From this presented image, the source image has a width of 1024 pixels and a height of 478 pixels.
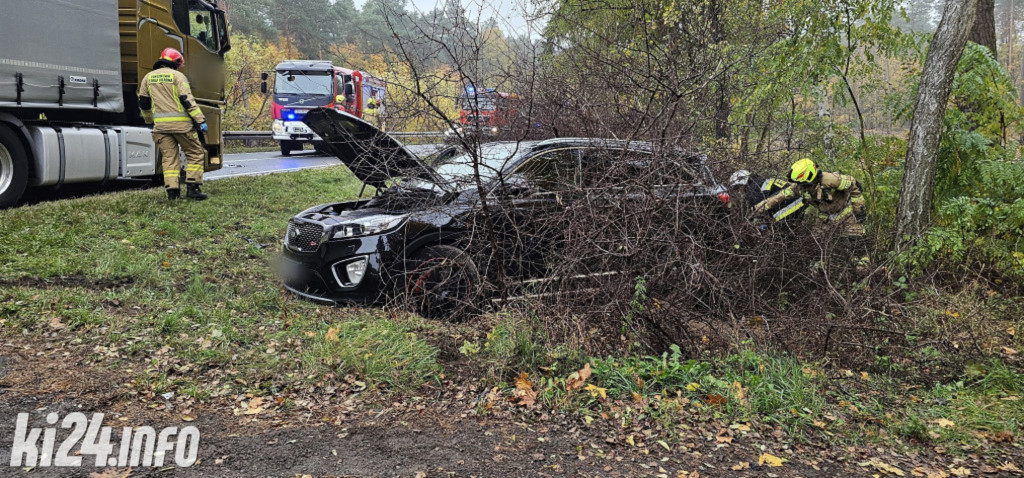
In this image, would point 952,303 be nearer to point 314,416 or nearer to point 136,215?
point 314,416

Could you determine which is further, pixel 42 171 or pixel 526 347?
pixel 42 171

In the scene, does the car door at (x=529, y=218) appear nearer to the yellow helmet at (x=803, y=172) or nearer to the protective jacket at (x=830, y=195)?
the protective jacket at (x=830, y=195)

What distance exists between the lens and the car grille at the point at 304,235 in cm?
500

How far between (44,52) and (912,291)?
9490mm

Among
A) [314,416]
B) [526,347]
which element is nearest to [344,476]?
[314,416]

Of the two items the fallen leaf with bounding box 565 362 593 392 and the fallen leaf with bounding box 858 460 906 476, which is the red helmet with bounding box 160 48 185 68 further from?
the fallen leaf with bounding box 858 460 906 476

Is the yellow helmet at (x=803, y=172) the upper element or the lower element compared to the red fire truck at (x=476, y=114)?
lower

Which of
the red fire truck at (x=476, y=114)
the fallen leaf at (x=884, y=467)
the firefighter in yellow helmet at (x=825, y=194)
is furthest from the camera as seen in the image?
the firefighter in yellow helmet at (x=825, y=194)

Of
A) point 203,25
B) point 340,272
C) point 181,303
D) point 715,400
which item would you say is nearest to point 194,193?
point 203,25

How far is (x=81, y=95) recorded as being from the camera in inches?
309

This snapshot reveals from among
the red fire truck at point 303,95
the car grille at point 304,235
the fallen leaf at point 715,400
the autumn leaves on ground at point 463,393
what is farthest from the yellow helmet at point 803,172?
the red fire truck at point 303,95

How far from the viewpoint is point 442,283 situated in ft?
14.8

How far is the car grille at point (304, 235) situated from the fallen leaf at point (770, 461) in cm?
350

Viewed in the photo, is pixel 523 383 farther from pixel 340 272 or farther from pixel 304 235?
pixel 304 235
